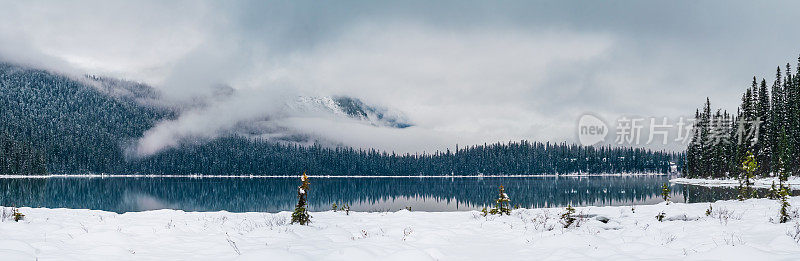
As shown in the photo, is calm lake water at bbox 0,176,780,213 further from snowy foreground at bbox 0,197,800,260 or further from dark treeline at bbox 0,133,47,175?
dark treeline at bbox 0,133,47,175

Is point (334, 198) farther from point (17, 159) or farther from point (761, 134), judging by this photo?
point (17, 159)

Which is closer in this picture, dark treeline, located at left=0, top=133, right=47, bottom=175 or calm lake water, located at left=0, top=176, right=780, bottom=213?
calm lake water, located at left=0, top=176, right=780, bottom=213

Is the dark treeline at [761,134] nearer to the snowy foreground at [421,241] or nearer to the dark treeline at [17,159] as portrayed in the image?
the snowy foreground at [421,241]

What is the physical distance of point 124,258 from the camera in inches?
317

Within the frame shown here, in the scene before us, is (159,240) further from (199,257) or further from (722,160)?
(722,160)

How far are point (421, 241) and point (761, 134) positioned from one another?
87.3 m

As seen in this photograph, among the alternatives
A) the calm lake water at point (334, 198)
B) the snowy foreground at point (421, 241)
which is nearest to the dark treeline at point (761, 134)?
the calm lake water at point (334, 198)

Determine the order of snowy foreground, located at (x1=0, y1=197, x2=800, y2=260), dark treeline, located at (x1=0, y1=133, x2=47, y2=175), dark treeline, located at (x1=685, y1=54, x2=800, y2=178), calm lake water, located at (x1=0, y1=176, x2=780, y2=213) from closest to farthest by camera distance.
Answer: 1. snowy foreground, located at (x1=0, y1=197, x2=800, y2=260)
2. calm lake water, located at (x1=0, y1=176, x2=780, y2=213)
3. dark treeline, located at (x1=685, y1=54, x2=800, y2=178)
4. dark treeline, located at (x1=0, y1=133, x2=47, y2=175)

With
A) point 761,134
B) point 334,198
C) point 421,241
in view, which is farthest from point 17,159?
point 761,134

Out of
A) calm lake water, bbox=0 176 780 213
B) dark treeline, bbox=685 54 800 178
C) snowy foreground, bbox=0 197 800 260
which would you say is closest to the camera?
snowy foreground, bbox=0 197 800 260

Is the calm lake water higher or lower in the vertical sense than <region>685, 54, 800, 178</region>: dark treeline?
lower

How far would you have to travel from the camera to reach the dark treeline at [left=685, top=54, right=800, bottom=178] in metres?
66.8

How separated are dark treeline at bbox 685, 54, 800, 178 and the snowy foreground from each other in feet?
192

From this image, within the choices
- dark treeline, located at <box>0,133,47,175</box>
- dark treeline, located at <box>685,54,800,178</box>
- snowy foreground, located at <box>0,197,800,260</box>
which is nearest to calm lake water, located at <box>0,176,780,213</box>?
dark treeline, located at <box>685,54,800,178</box>
